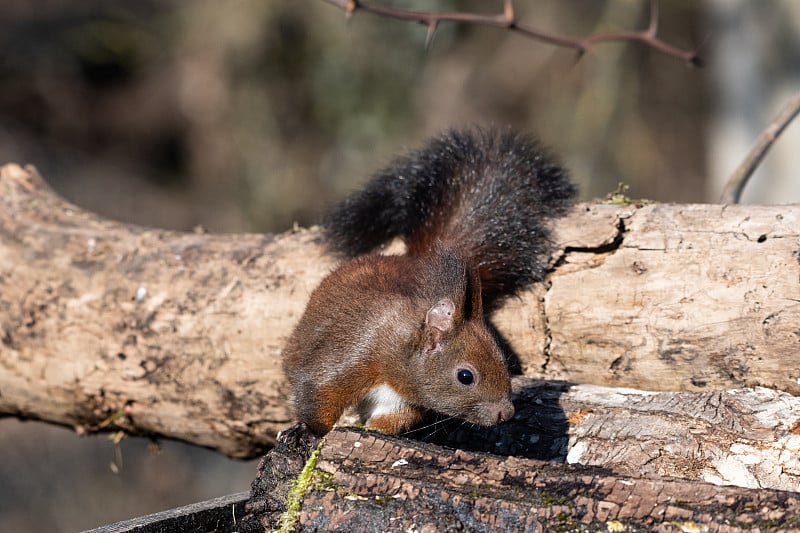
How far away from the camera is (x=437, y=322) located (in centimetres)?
301

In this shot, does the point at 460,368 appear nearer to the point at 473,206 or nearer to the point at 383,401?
the point at 383,401

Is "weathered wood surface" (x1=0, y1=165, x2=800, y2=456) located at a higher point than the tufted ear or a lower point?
higher

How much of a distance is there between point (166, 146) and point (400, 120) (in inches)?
114

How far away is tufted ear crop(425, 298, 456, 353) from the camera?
297 cm

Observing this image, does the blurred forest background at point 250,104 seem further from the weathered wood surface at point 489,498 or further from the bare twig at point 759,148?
the weathered wood surface at point 489,498

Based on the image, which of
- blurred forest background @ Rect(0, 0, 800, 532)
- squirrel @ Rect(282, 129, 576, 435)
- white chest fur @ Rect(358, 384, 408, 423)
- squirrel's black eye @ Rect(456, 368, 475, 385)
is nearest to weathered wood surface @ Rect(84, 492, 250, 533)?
squirrel @ Rect(282, 129, 576, 435)

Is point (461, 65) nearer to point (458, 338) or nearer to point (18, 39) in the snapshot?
point (18, 39)

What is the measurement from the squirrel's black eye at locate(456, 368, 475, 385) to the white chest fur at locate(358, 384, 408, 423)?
0.82 ft

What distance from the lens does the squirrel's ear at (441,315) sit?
9.74ft

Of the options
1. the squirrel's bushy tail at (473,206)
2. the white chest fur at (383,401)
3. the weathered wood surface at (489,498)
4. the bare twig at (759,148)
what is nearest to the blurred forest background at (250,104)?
the bare twig at (759,148)

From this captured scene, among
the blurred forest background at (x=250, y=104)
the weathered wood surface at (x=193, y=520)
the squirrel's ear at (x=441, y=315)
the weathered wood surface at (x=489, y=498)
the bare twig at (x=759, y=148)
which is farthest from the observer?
the blurred forest background at (x=250, y=104)

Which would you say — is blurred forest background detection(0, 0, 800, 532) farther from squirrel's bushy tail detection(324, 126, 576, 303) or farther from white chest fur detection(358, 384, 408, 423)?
white chest fur detection(358, 384, 408, 423)

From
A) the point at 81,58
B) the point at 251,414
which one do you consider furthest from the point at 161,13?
the point at 251,414

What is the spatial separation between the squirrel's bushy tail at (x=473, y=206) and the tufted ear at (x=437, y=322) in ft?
1.54
